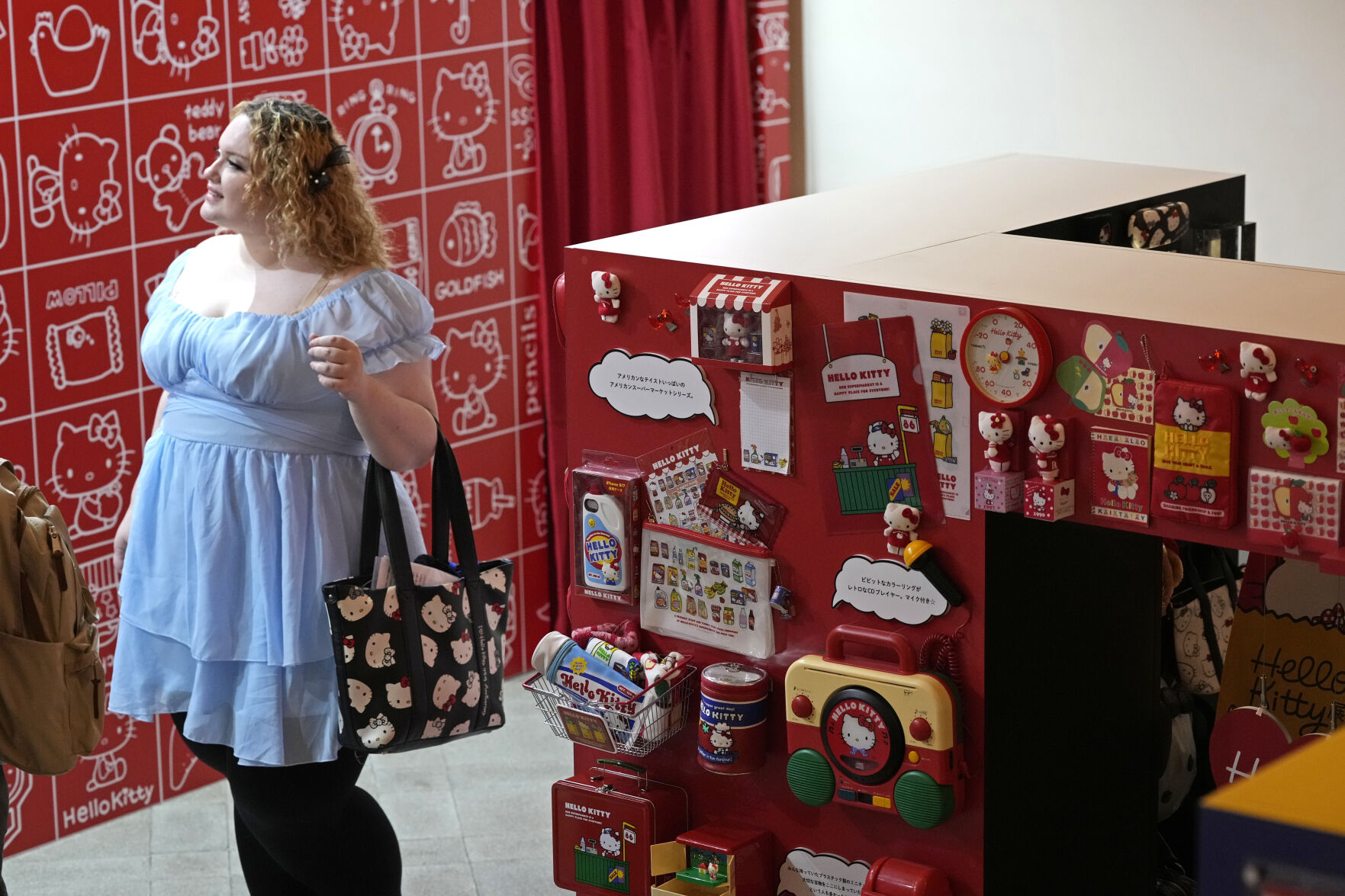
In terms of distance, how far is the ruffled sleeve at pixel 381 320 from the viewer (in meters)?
2.32

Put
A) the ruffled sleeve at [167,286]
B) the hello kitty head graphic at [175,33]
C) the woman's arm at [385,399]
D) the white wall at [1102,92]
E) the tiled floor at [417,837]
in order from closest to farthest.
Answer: the woman's arm at [385,399] → the ruffled sleeve at [167,286] → the tiled floor at [417,837] → the hello kitty head graphic at [175,33] → the white wall at [1102,92]

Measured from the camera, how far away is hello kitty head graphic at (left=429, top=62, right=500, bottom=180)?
3809 millimetres

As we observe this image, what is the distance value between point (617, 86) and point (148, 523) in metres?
2.04

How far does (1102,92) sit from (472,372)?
5.26 feet

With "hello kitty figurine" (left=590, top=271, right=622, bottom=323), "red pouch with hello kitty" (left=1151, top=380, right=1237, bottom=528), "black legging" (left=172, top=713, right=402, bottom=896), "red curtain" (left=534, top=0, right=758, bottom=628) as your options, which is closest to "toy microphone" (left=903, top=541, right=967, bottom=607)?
"red pouch with hello kitty" (left=1151, top=380, right=1237, bottom=528)

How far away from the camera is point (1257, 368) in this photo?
5.05 ft

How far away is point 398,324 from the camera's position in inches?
92.9

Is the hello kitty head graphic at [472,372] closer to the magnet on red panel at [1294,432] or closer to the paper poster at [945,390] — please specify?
the paper poster at [945,390]

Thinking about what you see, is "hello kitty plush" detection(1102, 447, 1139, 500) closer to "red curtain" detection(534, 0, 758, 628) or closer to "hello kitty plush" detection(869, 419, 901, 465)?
"hello kitty plush" detection(869, 419, 901, 465)

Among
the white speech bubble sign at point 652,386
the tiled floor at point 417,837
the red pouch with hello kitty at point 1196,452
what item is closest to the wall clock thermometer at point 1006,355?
the red pouch with hello kitty at point 1196,452

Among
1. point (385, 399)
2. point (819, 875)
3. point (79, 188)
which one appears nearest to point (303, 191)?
point (385, 399)

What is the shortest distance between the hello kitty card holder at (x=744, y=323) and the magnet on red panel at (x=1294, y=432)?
0.52 m

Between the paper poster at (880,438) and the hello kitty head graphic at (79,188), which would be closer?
the paper poster at (880,438)

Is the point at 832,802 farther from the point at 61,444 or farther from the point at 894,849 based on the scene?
the point at 61,444
